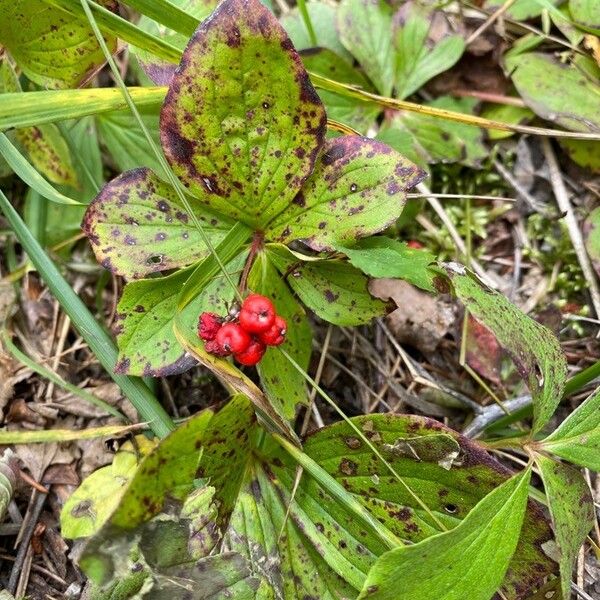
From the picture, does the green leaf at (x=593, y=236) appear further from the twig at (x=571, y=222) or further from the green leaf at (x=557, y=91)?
the green leaf at (x=557, y=91)

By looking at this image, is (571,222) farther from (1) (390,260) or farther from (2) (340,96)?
(1) (390,260)

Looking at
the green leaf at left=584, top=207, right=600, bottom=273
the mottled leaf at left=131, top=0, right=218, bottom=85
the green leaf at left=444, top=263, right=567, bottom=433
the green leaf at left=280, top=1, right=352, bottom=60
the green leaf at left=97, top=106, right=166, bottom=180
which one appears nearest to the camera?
the green leaf at left=444, top=263, right=567, bottom=433

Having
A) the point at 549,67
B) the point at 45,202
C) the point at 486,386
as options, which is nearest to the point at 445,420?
the point at 486,386

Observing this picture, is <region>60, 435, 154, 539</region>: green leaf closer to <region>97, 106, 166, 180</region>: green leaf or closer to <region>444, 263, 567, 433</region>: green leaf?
<region>97, 106, 166, 180</region>: green leaf

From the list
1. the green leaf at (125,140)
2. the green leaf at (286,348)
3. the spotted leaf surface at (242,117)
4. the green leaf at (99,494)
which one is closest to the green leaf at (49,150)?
the green leaf at (125,140)

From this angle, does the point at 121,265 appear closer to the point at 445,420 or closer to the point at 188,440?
the point at 188,440

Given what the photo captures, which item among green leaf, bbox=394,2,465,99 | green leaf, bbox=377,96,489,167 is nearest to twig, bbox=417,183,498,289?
green leaf, bbox=377,96,489,167

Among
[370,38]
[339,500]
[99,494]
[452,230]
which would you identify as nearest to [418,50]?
[370,38]
